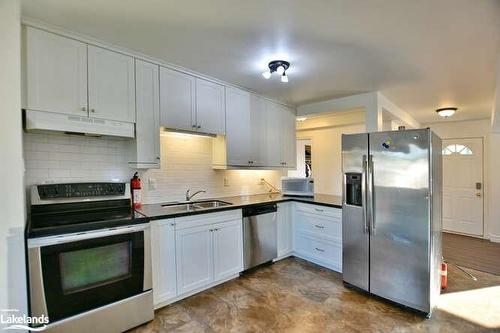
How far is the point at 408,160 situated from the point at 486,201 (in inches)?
176

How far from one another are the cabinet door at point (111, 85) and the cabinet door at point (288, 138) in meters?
2.48

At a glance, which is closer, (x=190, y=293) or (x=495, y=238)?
(x=190, y=293)

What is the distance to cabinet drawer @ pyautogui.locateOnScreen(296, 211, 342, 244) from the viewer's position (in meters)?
3.33

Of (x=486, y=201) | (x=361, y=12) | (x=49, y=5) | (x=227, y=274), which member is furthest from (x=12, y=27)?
(x=486, y=201)

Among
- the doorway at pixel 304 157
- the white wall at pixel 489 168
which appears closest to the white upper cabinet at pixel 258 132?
the doorway at pixel 304 157

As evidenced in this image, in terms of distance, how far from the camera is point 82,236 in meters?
1.93

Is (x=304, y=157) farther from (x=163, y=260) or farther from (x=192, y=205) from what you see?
(x=163, y=260)

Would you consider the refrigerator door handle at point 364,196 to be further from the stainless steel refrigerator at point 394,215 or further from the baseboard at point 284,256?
the baseboard at point 284,256

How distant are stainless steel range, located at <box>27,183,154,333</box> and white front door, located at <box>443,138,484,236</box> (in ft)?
20.9

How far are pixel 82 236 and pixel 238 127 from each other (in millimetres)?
2235

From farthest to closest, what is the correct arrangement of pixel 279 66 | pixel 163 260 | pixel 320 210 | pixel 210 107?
pixel 320 210, pixel 210 107, pixel 279 66, pixel 163 260

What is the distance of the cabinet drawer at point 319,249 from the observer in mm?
3361

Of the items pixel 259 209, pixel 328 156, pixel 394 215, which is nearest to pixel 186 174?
pixel 259 209

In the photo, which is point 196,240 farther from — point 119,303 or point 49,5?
point 49,5
